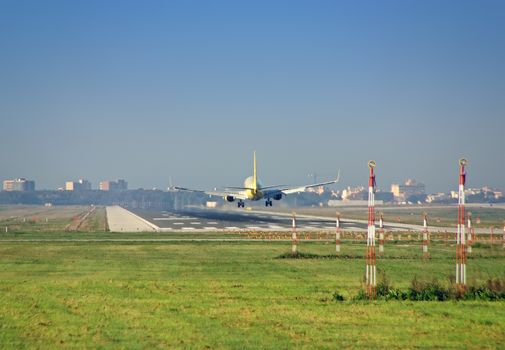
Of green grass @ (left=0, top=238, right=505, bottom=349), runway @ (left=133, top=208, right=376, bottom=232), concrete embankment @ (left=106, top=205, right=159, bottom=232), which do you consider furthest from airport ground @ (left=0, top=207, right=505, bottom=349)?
concrete embankment @ (left=106, top=205, right=159, bottom=232)

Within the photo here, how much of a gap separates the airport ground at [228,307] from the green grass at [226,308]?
0.09 ft

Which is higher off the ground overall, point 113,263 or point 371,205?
point 371,205

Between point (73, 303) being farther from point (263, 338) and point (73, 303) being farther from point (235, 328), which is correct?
point (263, 338)

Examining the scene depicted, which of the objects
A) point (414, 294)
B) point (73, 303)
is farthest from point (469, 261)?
point (73, 303)

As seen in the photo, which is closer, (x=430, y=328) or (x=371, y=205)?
(x=430, y=328)

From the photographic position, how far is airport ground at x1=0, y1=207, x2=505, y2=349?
12.2 metres

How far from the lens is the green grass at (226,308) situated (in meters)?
12.2

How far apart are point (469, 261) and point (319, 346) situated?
17.8 meters

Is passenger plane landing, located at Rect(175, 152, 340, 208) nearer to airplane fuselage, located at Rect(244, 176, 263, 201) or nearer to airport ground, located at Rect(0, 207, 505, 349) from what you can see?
airplane fuselage, located at Rect(244, 176, 263, 201)

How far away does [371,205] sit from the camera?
17.5 metres

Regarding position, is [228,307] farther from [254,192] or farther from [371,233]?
[254,192]

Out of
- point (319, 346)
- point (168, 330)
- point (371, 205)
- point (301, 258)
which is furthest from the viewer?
point (301, 258)

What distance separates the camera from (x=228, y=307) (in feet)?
51.2

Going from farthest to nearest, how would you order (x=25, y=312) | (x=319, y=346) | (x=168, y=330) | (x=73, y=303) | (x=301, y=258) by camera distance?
(x=301, y=258) < (x=73, y=303) < (x=25, y=312) < (x=168, y=330) < (x=319, y=346)
